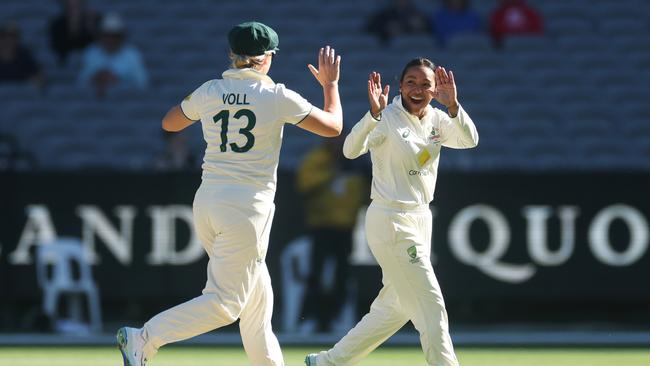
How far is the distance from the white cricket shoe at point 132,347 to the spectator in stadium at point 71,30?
31.7ft

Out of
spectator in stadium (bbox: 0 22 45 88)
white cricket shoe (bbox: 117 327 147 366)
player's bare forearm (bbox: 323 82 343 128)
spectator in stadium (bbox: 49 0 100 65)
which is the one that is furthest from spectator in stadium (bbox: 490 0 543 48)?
white cricket shoe (bbox: 117 327 147 366)

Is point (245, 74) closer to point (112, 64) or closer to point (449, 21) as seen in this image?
point (112, 64)

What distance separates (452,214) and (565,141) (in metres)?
2.47

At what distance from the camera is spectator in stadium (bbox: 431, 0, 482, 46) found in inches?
658

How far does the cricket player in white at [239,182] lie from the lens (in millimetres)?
7227

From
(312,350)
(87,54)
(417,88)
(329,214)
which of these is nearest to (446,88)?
(417,88)

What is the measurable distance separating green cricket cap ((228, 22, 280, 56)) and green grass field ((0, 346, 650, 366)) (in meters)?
3.41

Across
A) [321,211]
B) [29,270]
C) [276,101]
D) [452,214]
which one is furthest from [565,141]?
[276,101]

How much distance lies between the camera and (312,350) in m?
11.6

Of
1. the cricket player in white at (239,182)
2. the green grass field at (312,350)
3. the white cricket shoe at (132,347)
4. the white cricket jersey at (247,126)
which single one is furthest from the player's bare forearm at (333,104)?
the green grass field at (312,350)

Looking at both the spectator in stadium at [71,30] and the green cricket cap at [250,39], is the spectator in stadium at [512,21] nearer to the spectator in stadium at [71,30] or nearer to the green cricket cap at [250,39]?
the spectator in stadium at [71,30]

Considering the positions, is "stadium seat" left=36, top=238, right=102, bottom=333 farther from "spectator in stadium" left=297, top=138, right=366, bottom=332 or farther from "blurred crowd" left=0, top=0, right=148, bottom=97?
"blurred crowd" left=0, top=0, right=148, bottom=97

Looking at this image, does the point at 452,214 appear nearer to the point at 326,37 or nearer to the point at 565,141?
the point at 565,141

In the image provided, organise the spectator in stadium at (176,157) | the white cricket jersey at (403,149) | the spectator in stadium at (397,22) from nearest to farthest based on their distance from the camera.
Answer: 1. the white cricket jersey at (403,149)
2. the spectator in stadium at (176,157)
3. the spectator in stadium at (397,22)
